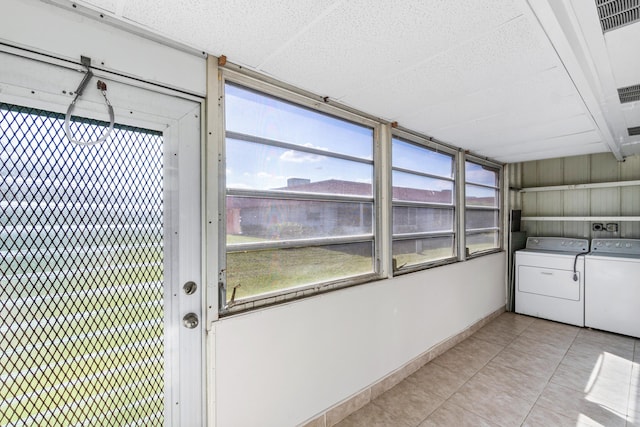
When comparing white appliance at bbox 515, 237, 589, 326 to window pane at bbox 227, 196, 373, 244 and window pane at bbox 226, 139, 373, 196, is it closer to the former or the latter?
window pane at bbox 227, 196, 373, 244

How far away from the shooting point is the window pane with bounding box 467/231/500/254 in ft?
12.9

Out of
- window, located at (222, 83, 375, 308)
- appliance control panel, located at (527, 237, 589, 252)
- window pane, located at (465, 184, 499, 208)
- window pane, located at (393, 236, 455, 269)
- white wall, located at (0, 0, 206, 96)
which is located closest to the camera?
white wall, located at (0, 0, 206, 96)

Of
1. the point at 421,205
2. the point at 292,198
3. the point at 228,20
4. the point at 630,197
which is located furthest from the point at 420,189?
the point at 630,197

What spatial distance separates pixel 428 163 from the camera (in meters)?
3.27

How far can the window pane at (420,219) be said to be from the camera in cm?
286

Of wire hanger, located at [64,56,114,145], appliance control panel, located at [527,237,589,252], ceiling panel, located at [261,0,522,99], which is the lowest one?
appliance control panel, located at [527,237,589,252]

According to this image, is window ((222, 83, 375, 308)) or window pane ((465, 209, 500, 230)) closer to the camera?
window ((222, 83, 375, 308))

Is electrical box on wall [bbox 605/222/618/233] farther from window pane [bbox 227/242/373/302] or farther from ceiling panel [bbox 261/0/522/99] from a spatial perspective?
ceiling panel [bbox 261/0/522/99]

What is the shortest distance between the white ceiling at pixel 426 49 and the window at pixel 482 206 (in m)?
1.51

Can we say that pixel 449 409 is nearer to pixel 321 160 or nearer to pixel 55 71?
pixel 321 160

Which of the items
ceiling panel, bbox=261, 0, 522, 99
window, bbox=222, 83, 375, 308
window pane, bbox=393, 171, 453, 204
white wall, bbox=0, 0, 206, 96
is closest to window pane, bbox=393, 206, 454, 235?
window pane, bbox=393, 171, 453, 204

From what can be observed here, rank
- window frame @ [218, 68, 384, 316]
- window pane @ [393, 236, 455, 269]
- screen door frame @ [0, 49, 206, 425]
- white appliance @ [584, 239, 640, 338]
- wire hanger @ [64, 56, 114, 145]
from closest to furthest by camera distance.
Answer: wire hanger @ [64, 56, 114, 145]
screen door frame @ [0, 49, 206, 425]
window frame @ [218, 68, 384, 316]
window pane @ [393, 236, 455, 269]
white appliance @ [584, 239, 640, 338]

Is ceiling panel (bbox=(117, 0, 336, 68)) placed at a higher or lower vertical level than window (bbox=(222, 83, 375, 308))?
higher

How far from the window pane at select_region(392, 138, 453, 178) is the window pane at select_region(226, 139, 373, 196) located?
1.79 feet
